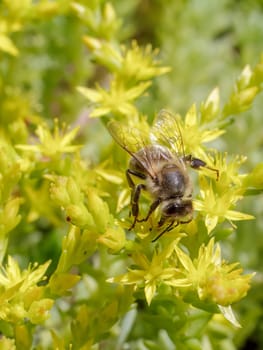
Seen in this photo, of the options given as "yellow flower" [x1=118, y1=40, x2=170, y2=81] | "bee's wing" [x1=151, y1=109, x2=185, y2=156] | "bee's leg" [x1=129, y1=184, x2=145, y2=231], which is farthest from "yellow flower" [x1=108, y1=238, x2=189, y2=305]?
"yellow flower" [x1=118, y1=40, x2=170, y2=81]

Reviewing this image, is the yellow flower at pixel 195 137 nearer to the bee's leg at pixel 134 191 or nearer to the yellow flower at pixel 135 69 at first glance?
the bee's leg at pixel 134 191

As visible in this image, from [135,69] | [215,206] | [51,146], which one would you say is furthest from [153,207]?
[135,69]

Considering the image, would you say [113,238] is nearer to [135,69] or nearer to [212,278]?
[212,278]

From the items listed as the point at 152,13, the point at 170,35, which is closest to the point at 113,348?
the point at 170,35

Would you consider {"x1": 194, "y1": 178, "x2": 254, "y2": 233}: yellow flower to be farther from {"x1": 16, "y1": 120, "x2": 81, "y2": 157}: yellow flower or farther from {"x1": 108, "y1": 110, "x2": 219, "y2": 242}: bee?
{"x1": 16, "y1": 120, "x2": 81, "y2": 157}: yellow flower

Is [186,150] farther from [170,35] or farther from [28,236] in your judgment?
[170,35]

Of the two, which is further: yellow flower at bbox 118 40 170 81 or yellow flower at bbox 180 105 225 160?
yellow flower at bbox 118 40 170 81

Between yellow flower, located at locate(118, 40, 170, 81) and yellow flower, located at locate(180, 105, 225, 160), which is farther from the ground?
yellow flower, located at locate(118, 40, 170, 81)
